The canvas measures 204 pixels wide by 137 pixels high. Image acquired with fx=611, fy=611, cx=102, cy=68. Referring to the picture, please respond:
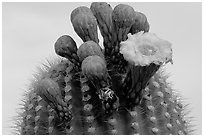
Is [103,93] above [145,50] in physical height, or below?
below

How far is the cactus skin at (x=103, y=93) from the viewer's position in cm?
175

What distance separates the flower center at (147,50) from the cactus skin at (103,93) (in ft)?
0.12

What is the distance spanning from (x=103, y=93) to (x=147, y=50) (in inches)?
6.9

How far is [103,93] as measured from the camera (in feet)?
5.69

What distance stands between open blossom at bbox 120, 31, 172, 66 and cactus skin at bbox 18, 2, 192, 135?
1.3 inches

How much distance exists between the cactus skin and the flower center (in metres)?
0.04

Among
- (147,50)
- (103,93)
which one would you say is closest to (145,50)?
(147,50)

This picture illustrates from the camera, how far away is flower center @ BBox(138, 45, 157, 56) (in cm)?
170

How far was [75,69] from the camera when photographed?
6.26 feet

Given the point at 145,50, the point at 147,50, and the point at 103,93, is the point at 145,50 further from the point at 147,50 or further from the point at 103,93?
the point at 103,93

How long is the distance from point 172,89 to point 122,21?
34cm

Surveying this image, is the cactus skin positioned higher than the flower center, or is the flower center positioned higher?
the flower center

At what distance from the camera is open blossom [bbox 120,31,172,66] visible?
1.67 m

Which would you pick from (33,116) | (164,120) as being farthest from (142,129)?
(33,116)
